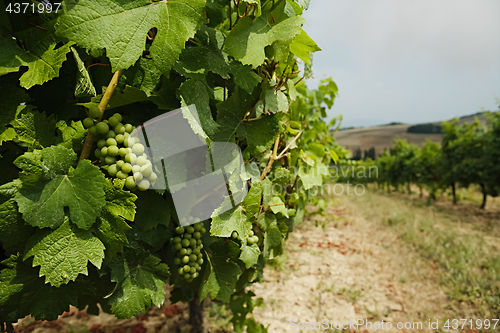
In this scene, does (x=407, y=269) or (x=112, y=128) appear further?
(x=407, y=269)

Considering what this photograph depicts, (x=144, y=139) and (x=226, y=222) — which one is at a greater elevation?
(x=144, y=139)

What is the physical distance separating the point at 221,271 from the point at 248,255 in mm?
151

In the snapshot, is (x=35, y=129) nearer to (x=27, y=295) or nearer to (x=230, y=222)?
(x=27, y=295)

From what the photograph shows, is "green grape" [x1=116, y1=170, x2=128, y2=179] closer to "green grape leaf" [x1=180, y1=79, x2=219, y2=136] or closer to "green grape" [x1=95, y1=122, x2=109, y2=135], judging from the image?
"green grape" [x1=95, y1=122, x2=109, y2=135]

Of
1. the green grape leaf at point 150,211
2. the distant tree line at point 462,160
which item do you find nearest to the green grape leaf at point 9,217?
the green grape leaf at point 150,211

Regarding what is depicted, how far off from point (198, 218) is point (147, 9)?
81cm

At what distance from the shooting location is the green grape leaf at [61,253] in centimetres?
76

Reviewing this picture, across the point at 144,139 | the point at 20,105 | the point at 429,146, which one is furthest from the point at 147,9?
the point at 429,146

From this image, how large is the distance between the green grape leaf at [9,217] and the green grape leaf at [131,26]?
44 centimetres

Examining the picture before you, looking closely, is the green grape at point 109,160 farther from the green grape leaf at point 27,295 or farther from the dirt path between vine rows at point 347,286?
the dirt path between vine rows at point 347,286

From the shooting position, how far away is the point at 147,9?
2.53 ft

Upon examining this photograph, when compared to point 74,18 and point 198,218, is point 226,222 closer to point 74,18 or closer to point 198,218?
point 198,218

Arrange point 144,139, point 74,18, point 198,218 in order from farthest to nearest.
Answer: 1. point 198,218
2. point 144,139
3. point 74,18

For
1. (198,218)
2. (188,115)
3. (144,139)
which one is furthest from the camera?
(198,218)
